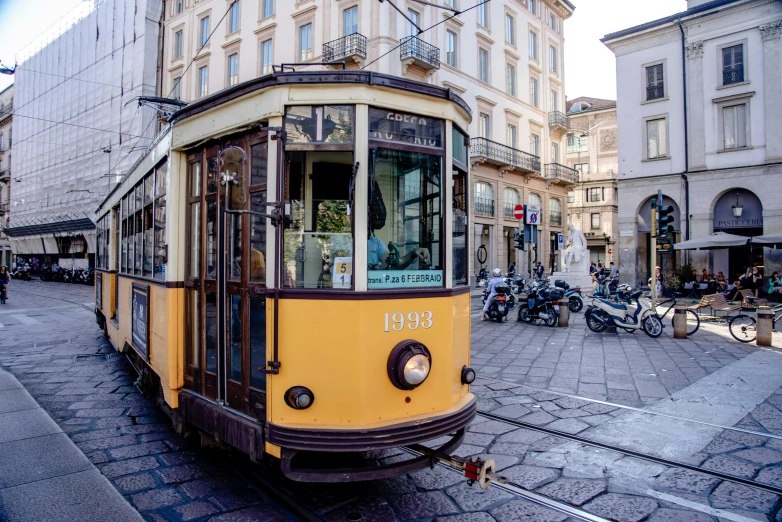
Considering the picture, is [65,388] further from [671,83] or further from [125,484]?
[671,83]

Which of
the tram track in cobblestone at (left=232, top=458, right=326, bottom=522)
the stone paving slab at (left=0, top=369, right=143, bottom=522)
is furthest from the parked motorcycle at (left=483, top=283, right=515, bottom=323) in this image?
the stone paving slab at (left=0, top=369, right=143, bottom=522)

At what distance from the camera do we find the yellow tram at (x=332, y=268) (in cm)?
297

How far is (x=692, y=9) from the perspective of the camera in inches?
881

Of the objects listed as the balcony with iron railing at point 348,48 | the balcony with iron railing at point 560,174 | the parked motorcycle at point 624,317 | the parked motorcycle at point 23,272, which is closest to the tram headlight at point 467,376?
the parked motorcycle at point 624,317

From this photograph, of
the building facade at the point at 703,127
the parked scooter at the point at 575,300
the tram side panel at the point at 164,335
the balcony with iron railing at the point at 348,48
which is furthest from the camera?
the balcony with iron railing at the point at 348,48

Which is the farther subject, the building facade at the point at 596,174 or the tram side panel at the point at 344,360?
the building facade at the point at 596,174

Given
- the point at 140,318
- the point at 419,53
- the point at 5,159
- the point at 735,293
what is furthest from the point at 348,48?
the point at 5,159

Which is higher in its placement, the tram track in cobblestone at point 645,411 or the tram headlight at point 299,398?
the tram headlight at point 299,398

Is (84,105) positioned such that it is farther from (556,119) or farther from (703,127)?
(703,127)

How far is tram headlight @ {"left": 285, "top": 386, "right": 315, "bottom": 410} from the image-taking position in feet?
9.64

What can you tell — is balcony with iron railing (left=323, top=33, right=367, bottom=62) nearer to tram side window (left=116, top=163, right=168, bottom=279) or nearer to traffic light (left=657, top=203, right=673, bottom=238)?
traffic light (left=657, top=203, right=673, bottom=238)

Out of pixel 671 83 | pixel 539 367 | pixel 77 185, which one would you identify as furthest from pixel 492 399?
pixel 77 185

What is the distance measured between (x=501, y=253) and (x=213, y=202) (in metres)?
27.2

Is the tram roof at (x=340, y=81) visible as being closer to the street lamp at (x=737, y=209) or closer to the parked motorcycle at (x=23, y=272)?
the street lamp at (x=737, y=209)
